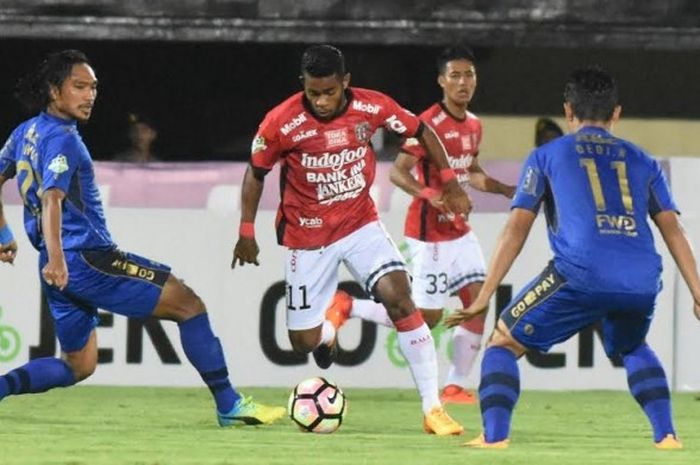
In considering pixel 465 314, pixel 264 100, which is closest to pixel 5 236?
pixel 465 314

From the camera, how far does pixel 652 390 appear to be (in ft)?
34.1

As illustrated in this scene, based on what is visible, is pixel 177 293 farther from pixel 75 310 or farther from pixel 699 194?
pixel 699 194

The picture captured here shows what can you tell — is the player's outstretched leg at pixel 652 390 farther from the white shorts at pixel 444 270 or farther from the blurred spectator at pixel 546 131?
the blurred spectator at pixel 546 131

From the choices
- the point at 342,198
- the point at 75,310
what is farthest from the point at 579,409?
the point at 75,310

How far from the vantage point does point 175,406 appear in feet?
46.1

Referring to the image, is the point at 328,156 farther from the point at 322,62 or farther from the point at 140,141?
the point at 140,141

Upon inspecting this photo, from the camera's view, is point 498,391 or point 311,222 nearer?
point 498,391

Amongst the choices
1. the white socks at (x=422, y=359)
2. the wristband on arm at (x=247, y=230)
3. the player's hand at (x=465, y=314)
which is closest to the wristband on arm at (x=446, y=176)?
the white socks at (x=422, y=359)

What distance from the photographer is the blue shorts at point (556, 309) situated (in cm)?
1012

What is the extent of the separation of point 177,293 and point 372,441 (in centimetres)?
137

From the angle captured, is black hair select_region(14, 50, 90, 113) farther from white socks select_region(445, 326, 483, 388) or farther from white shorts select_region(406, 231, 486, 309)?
white socks select_region(445, 326, 483, 388)

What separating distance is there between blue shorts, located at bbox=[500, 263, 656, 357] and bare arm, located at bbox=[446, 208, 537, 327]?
0.17m

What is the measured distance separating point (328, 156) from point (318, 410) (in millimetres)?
1346

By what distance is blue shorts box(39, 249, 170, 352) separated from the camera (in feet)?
38.3
